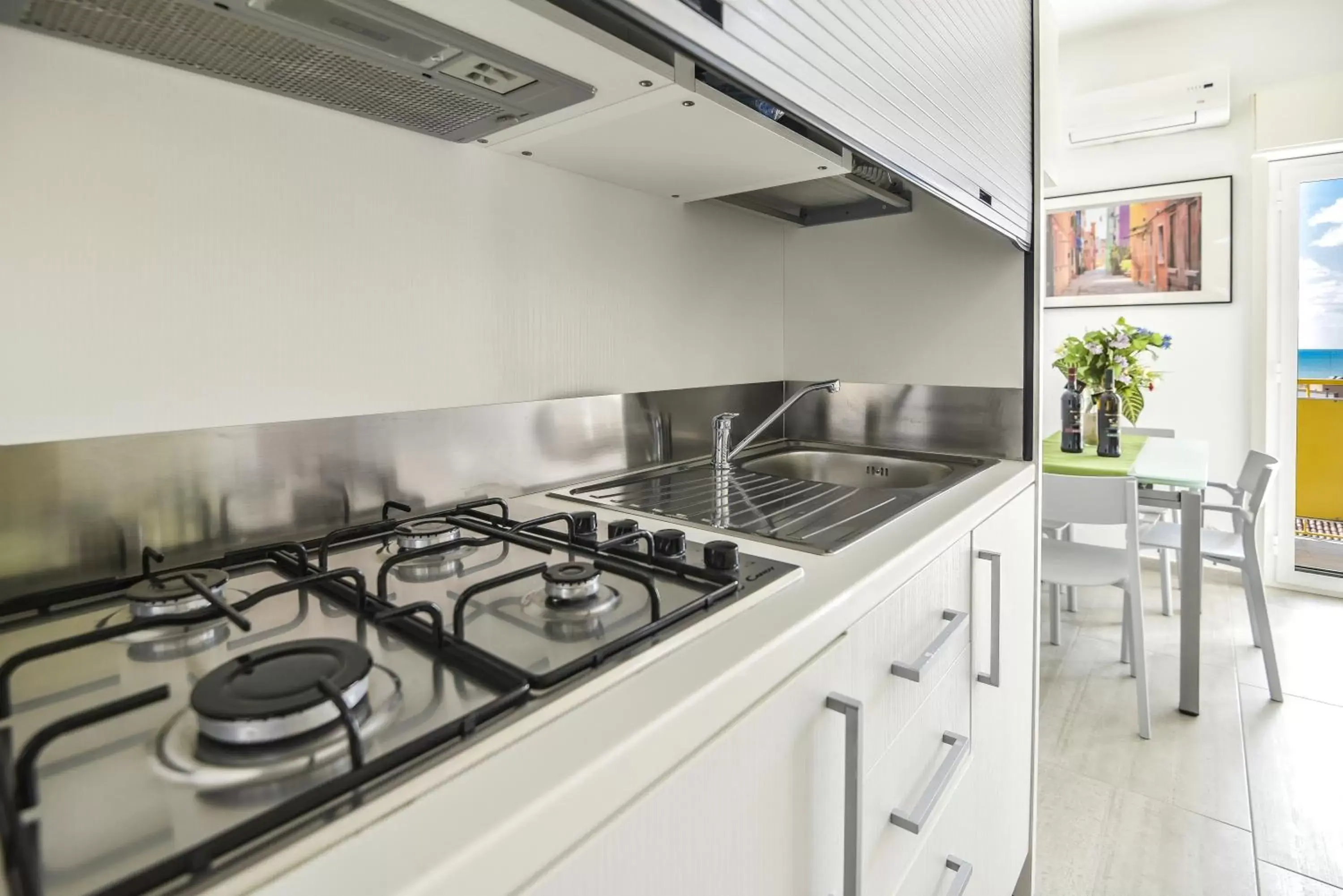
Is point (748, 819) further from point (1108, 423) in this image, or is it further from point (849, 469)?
point (1108, 423)

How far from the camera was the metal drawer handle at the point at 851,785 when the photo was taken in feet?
2.46

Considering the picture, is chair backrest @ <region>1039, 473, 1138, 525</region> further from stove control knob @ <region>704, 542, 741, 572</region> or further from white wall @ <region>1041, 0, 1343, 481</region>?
stove control knob @ <region>704, 542, 741, 572</region>

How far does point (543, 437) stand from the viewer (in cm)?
126

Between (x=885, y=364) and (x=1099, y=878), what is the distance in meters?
1.27

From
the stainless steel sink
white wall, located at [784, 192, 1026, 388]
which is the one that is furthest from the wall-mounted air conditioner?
the stainless steel sink

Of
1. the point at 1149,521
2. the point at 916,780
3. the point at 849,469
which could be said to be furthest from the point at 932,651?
the point at 1149,521

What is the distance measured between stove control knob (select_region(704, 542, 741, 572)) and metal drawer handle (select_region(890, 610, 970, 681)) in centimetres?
29

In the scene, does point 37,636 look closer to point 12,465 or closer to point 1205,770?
point 12,465

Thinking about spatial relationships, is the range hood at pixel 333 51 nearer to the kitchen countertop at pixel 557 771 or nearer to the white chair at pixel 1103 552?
the kitchen countertop at pixel 557 771

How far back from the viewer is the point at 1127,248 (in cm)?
375

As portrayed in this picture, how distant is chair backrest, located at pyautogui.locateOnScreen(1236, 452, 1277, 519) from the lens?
2543 mm

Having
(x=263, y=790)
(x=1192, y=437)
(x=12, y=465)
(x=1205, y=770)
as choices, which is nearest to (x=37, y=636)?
(x=12, y=465)

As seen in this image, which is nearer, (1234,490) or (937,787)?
(937,787)

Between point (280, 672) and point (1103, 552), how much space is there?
2714 millimetres
